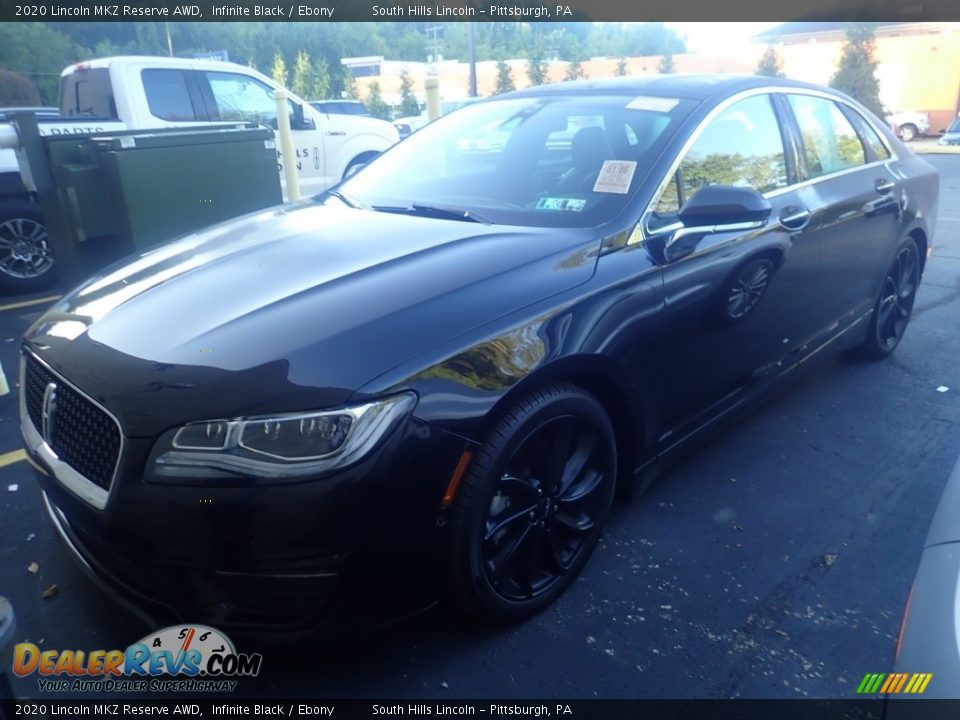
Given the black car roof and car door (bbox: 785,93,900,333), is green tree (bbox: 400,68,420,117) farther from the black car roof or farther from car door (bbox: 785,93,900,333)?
the black car roof

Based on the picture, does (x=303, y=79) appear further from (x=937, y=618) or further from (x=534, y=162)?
(x=937, y=618)

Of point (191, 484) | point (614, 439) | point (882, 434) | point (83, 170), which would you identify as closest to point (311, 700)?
point (191, 484)

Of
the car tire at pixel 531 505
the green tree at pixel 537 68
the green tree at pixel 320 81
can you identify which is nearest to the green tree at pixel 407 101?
the green tree at pixel 320 81

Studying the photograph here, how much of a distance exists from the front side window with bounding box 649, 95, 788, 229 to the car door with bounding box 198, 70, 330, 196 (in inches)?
204

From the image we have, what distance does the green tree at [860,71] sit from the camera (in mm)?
32906

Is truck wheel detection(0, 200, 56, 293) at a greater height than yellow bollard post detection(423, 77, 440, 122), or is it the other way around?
yellow bollard post detection(423, 77, 440, 122)

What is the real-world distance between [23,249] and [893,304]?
6.83 meters

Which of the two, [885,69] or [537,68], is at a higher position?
[537,68]

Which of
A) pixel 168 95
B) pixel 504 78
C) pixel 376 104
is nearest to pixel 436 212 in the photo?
pixel 168 95

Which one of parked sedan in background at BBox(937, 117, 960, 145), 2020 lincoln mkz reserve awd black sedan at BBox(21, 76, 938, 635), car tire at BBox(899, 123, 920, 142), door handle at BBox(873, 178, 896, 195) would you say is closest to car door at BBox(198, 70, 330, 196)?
2020 lincoln mkz reserve awd black sedan at BBox(21, 76, 938, 635)

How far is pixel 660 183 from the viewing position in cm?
273

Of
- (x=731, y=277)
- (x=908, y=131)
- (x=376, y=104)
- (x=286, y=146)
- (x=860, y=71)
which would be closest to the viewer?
(x=731, y=277)

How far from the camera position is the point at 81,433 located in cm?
198

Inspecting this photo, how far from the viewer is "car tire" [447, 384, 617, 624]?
→ 2.04 metres
